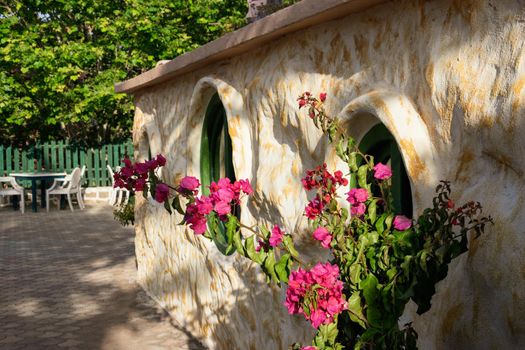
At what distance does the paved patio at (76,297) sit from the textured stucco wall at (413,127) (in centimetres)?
126

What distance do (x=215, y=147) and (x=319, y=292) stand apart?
387 centimetres

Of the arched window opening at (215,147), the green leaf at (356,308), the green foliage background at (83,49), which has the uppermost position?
the green foliage background at (83,49)

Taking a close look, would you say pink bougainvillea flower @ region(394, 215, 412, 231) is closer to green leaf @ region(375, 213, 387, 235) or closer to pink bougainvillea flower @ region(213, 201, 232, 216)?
green leaf @ region(375, 213, 387, 235)

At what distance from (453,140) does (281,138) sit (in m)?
1.83

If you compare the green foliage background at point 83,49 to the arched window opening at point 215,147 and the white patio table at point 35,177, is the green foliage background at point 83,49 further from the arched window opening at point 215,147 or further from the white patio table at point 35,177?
the arched window opening at point 215,147

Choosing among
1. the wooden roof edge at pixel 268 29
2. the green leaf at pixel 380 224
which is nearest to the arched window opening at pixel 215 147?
Answer: the wooden roof edge at pixel 268 29

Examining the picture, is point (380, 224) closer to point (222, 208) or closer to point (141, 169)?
point (222, 208)

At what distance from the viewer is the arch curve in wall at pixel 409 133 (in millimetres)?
2918

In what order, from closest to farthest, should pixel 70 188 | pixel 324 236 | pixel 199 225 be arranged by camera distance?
pixel 324 236, pixel 199 225, pixel 70 188

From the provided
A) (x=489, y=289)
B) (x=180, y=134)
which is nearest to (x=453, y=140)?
(x=489, y=289)

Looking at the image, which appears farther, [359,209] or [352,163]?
[352,163]

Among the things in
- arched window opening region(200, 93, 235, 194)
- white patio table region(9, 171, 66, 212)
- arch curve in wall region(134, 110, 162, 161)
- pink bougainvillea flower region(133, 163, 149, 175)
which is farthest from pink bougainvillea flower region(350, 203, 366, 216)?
white patio table region(9, 171, 66, 212)

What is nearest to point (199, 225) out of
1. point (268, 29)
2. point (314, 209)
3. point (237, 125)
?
point (314, 209)

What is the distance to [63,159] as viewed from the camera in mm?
21281
